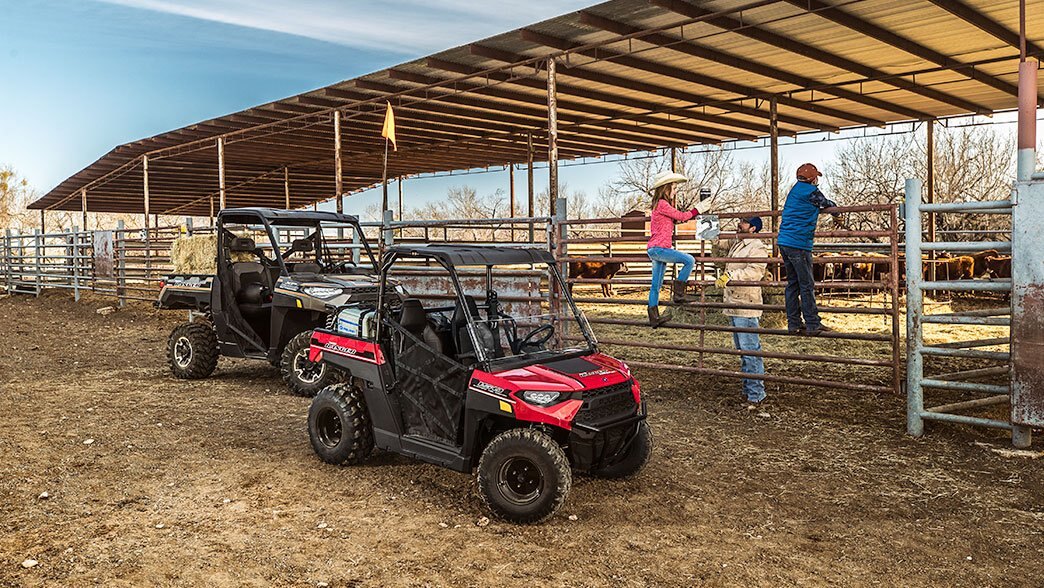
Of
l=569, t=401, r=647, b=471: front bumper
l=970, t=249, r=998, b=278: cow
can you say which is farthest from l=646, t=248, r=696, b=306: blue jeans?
l=970, t=249, r=998, b=278: cow

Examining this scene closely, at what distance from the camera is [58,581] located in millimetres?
4227

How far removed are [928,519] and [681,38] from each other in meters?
8.55

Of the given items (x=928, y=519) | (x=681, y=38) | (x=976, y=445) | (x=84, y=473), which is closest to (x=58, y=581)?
(x=84, y=473)

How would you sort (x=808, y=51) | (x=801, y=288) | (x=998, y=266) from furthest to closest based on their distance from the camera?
(x=998, y=266), (x=808, y=51), (x=801, y=288)

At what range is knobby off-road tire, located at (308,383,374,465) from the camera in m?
6.05

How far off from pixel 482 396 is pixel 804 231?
4132 millimetres

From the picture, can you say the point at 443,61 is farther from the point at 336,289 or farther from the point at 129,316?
the point at 129,316

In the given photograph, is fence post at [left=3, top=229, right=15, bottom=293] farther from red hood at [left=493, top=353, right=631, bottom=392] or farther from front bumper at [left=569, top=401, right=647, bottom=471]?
front bumper at [left=569, top=401, right=647, bottom=471]

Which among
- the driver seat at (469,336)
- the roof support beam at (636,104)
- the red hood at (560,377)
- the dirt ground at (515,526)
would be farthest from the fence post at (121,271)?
the red hood at (560,377)

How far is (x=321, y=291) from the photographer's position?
9211mm

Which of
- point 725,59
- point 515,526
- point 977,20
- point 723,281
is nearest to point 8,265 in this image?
point 725,59

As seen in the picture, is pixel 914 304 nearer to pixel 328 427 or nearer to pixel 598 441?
pixel 598 441

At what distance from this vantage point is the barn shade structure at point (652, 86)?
1136cm

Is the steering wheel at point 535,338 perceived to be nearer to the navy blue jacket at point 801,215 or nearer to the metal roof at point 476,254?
the metal roof at point 476,254
